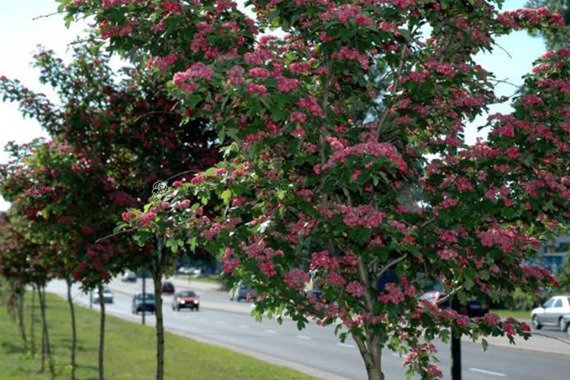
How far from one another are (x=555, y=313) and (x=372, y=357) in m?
31.7

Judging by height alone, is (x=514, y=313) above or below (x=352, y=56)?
below

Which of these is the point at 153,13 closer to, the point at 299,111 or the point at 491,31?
the point at 299,111

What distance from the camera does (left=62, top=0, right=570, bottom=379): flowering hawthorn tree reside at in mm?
6332

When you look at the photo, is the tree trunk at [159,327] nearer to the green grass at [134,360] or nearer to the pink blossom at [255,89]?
the green grass at [134,360]

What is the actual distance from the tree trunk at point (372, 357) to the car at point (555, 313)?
3008 cm

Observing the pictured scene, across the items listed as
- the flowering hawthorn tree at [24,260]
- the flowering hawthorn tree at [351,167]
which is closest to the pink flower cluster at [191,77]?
the flowering hawthorn tree at [351,167]

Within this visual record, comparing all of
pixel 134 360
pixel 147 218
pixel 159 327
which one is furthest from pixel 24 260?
pixel 147 218

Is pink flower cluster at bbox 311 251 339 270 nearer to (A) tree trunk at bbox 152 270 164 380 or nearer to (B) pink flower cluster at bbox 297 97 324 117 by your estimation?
(B) pink flower cluster at bbox 297 97 324 117

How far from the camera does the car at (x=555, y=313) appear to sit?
3603 cm

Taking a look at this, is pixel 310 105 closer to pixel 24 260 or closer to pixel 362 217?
pixel 362 217

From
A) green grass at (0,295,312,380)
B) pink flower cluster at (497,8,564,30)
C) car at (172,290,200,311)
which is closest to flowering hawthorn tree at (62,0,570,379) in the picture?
pink flower cluster at (497,8,564,30)

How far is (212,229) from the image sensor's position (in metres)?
6.62

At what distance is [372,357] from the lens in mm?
7270

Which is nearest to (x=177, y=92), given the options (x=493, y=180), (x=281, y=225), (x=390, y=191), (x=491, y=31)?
(x=281, y=225)
